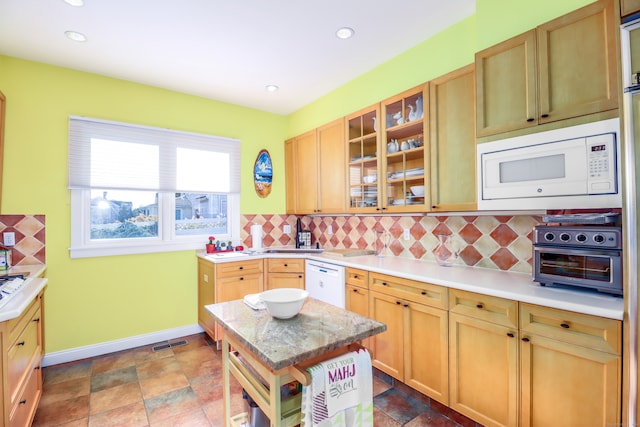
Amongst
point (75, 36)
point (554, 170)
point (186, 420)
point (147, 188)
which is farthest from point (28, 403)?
point (554, 170)

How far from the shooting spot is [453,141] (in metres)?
2.23

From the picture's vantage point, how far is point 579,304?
1.38 m

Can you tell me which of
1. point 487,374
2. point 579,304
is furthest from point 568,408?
point 579,304

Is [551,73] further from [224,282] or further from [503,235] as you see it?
[224,282]

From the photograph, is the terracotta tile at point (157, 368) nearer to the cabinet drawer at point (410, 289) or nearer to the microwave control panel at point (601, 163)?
the cabinet drawer at point (410, 289)

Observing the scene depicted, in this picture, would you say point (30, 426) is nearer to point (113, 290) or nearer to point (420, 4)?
point (113, 290)

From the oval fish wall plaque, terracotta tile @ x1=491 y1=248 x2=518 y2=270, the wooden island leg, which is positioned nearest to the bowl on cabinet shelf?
terracotta tile @ x1=491 y1=248 x2=518 y2=270

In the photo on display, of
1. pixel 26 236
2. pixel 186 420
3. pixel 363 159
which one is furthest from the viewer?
pixel 363 159

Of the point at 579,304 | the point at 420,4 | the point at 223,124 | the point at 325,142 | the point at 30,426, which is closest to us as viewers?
the point at 579,304

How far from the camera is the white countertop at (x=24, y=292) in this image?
57.6 inches

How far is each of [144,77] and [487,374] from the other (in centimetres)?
383

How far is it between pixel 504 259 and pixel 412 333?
0.86 metres

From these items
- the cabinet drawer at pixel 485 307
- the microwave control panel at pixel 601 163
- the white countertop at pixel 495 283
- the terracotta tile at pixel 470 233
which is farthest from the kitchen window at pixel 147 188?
the microwave control panel at pixel 601 163

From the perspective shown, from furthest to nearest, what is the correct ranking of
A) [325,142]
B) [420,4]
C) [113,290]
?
1. [325,142]
2. [113,290]
3. [420,4]
